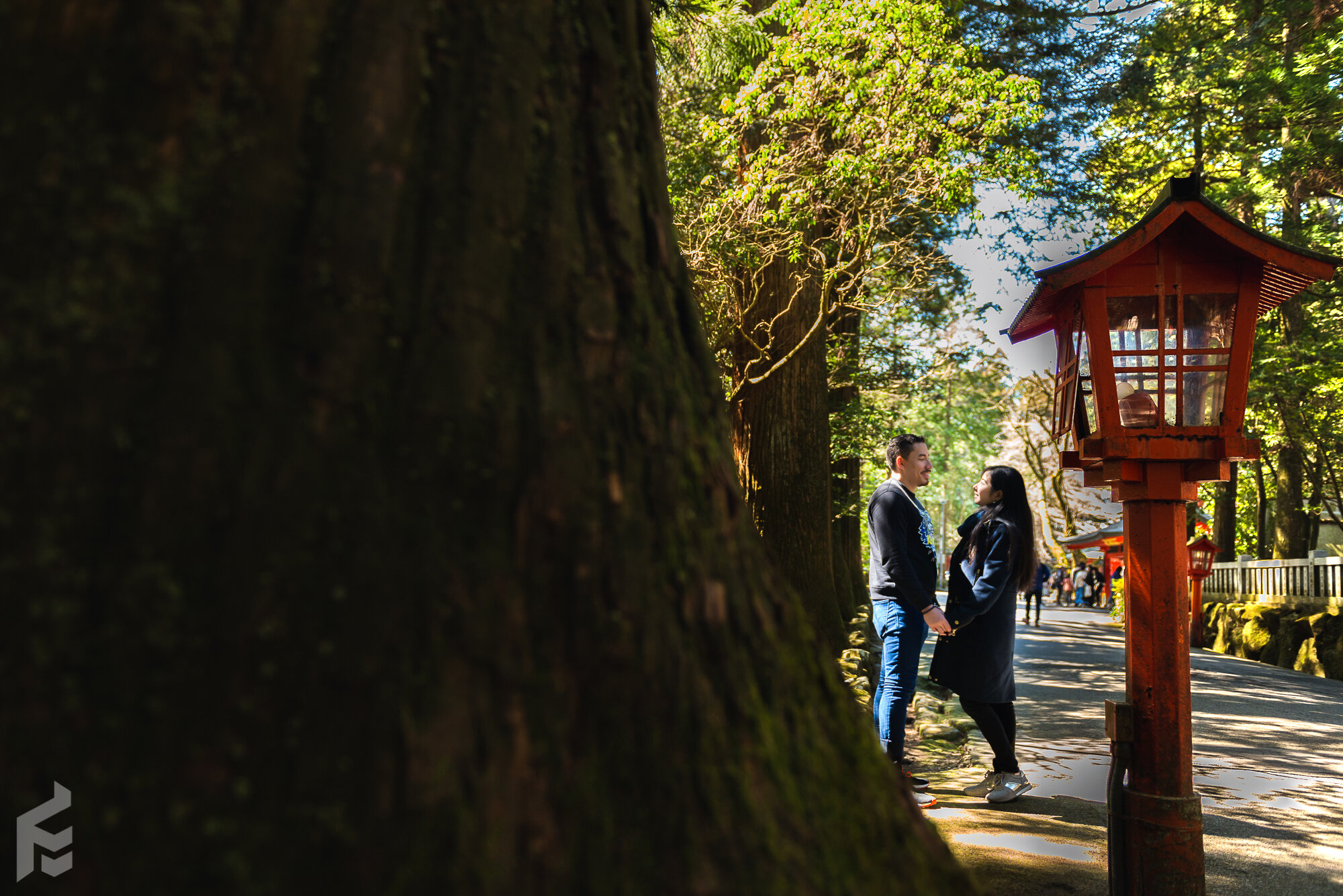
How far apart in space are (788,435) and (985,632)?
Answer: 3996 mm

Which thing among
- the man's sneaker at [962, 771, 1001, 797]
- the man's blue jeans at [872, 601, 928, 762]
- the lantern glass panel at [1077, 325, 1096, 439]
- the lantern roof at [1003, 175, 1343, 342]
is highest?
the lantern roof at [1003, 175, 1343, 342]

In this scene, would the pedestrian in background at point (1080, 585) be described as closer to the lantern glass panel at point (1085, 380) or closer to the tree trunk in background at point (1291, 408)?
the tree trunk in background at point (1291, 408)

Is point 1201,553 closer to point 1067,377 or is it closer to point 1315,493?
point 1315,493

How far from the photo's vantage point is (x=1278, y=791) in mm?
6180

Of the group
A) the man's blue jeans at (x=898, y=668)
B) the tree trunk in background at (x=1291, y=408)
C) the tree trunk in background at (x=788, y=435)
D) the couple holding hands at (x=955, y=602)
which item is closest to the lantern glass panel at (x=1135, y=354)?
the couple holding hands at (x=955, y=602)

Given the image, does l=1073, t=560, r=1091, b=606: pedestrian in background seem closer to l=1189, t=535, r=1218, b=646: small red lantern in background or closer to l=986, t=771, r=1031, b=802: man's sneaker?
l=1189, t=535, r=1218, b=646: small red lantern in background

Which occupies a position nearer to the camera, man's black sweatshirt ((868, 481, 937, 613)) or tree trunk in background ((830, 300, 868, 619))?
man's black sweatshirt ((868, 481, 937, 613))

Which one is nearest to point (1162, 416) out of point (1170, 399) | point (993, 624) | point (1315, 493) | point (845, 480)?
point (1170, 399)

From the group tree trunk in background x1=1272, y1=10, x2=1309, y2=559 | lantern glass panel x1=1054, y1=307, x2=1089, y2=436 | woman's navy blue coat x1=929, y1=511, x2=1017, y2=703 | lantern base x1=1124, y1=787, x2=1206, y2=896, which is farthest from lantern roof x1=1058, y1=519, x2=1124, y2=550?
lantern base x1=1124, y1=787, x2=1206, y2=896

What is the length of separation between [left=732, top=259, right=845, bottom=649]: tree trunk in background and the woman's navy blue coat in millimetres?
3481

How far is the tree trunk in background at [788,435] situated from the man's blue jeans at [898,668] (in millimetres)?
3672

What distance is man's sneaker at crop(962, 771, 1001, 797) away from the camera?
209 inches

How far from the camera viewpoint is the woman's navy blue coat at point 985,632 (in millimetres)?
5195

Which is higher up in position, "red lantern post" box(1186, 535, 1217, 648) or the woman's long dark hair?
the woman's long dark hair
